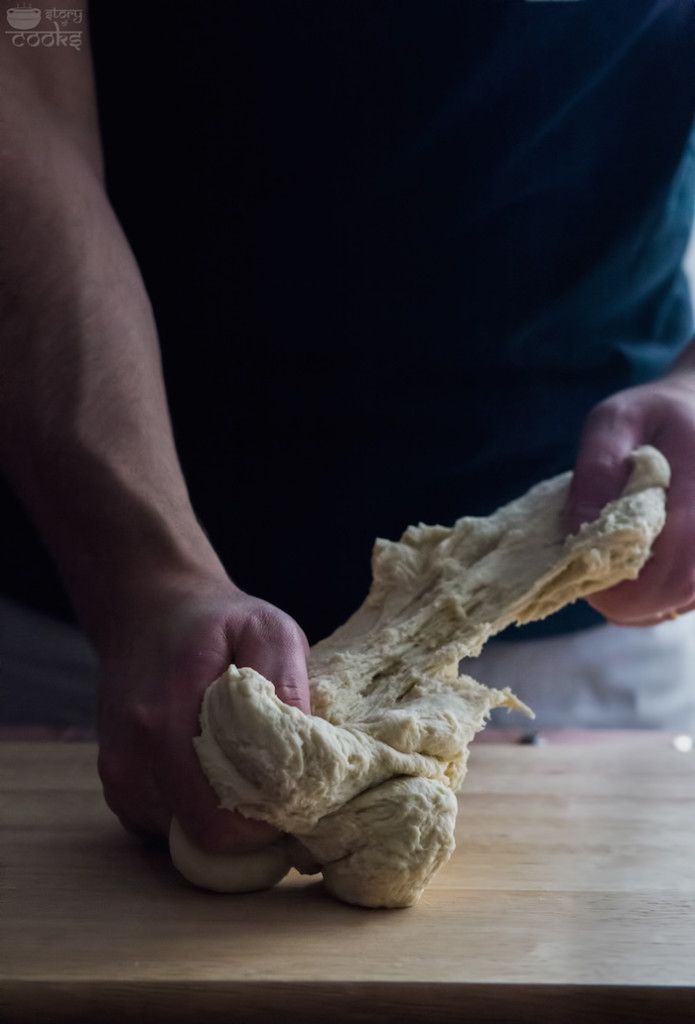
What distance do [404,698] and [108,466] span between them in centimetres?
19

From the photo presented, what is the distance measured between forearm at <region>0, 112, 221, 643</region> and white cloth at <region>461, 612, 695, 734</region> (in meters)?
0.27

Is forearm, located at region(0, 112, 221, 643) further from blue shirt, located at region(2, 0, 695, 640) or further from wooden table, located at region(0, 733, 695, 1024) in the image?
wooden table, located at region(0, 733, 695, 1024)

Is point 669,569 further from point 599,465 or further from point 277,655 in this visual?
point 277,655

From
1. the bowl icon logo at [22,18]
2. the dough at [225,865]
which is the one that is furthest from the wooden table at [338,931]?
the bowl icon logo at [22,18]

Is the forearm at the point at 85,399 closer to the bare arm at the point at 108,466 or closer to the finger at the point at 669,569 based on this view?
the bare arm at the point at 108,466

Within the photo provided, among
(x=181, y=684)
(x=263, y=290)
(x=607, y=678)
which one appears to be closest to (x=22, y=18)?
(x=263, y=290)

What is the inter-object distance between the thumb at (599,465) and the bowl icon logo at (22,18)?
379 millimetres

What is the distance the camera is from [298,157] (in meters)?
0.53

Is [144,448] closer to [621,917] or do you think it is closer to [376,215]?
[376,215]

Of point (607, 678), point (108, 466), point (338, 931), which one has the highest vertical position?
point (108, 466)

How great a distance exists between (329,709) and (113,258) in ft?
0.80

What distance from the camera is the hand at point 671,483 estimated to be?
2.10 ft

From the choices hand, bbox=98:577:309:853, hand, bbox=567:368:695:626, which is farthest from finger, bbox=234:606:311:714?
hand, bbox=567:368:695:626

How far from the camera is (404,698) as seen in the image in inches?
21.6
